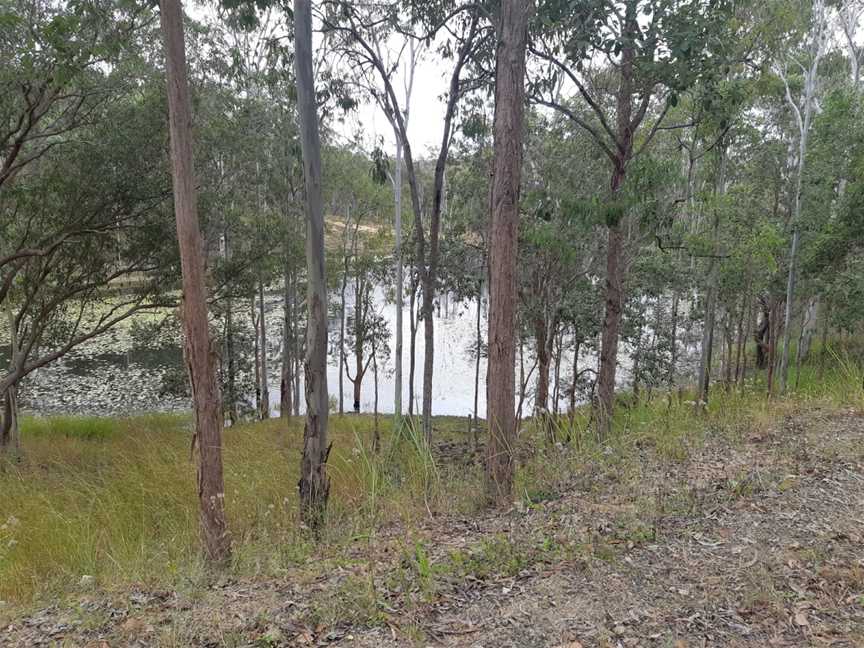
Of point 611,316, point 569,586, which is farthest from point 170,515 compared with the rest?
point 611,316

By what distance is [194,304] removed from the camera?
4.13 m

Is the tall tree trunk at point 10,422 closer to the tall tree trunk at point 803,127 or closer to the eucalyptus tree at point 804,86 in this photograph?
the tall tree trunk at point 803,127

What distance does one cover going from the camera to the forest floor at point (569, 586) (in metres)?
2.49

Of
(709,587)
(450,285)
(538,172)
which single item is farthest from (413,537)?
(450,285)

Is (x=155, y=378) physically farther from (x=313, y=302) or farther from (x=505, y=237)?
(x=505, y=237)

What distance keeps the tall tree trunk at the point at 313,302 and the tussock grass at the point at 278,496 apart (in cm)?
30

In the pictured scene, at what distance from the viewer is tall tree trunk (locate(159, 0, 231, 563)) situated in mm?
4012

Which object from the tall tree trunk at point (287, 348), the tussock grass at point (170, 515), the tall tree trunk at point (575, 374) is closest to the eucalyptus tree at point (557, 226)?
the tall tree trunk at point (575, 374)

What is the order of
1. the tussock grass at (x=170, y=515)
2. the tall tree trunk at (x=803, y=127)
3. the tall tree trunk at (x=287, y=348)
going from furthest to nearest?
the tall tree trunk at (x=287, y=348), the tall tree trunk at (x=803, y=127), the tussock grass at (x=170, y=515)

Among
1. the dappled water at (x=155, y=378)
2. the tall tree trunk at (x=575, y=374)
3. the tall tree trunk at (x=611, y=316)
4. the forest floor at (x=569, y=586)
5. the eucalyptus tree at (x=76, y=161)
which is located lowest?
the dappled water at (x=155, y=378)

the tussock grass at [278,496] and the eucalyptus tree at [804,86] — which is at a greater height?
the eucalyptus tree at [804,86]

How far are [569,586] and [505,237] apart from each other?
→ 9.35ft

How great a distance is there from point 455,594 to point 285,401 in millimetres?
14440

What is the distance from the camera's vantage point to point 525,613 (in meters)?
2.65
